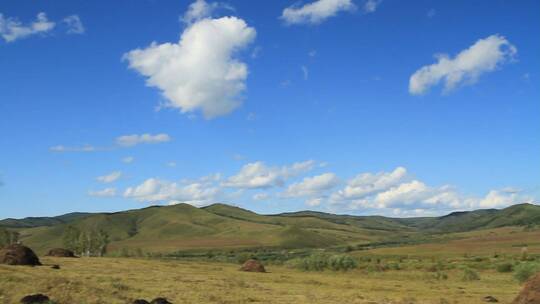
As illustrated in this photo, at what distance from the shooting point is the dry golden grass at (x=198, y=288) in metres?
38.0

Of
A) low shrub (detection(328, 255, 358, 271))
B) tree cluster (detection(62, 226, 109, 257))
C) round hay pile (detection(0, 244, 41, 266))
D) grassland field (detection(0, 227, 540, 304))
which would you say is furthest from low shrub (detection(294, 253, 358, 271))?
tree cluster (detection(62, 226, 109, 257))

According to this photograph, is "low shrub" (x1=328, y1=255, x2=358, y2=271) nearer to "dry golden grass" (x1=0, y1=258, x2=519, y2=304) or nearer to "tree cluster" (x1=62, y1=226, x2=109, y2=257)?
"dry golden grass" (x1=0, y1=258, x2=519, y2=304)

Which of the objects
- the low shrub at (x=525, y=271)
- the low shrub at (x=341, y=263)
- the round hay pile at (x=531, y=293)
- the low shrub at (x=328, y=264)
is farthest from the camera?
the low shrub at (x=328, y=264)

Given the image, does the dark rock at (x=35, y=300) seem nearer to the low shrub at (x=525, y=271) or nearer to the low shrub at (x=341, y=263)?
the low shrub at (x=525, y=271)

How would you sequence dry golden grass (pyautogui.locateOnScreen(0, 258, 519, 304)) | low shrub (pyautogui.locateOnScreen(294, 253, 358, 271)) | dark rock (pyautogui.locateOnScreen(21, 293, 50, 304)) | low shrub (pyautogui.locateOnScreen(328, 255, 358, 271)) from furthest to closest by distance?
low shrub (pyautogui.locateOnScreen(294, 253, 358, 271)) < low shrub (pyautogui.locateOnScreen(328, 255, 358, 271)) < dry golden grass (pyautogui.locateOnScreen(0, 258, 519, 304)) < dark rock (pyautogui.locateOnScreen(21, 293, 50, 304))

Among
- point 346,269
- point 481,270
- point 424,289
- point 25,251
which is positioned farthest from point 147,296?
point 481,270

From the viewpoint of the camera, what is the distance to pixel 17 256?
177ft

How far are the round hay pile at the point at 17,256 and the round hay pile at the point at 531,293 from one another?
4208cm

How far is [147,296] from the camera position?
3997 cm

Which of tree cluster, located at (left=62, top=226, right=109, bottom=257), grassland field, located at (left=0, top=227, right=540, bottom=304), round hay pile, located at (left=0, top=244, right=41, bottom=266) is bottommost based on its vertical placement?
grassland field, located at (left=0, top=227, right=540, bottom=304)

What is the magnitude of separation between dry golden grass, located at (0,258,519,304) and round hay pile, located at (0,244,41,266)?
3082 mm

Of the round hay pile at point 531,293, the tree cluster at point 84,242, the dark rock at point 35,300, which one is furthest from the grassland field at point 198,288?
the tree cluster at point 84,242

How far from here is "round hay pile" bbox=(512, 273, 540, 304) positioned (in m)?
33.3

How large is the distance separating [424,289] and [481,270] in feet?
110
